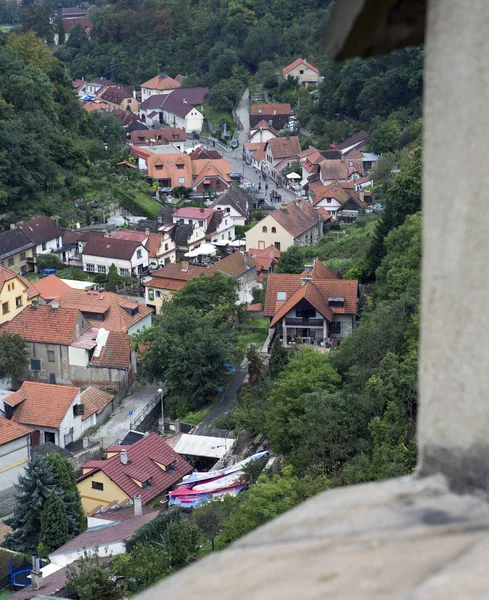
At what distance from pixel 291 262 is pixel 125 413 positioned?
8945 mm

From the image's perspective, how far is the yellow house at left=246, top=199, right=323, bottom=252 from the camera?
115 ft

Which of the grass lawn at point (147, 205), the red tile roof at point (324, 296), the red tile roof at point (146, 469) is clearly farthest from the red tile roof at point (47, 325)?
the grass lawn at point (147, 205)

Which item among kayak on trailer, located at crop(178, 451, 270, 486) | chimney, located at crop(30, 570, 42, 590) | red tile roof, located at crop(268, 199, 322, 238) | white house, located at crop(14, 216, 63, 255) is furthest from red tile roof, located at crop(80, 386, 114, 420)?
red tile roof, located at crop(268, 199, 322, 238)

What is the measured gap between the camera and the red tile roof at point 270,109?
53062 millimetres

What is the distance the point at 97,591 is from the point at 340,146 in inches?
1439

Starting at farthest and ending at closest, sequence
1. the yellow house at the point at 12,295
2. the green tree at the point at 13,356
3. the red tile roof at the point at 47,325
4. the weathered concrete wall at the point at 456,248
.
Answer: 1. the yellow house at the point at 12,295
2. the red tile roof at the point at 47,325
3. the green tree at the point at 13,356
4. the weathered concrete wall at the point at 456,248

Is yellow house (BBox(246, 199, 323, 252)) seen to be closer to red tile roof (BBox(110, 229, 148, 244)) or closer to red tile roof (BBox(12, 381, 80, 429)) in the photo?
red tile roof (BBox(110, 229, 148, 244))

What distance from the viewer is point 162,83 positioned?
199 ft

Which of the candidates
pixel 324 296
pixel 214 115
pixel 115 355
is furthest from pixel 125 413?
pixel 214 115

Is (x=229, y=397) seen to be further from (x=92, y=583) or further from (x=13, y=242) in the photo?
(x=13, y=242)

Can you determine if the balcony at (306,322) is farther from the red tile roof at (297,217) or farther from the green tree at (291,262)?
the red tile roof at (297,217)

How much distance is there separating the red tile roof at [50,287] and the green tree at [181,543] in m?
16.3

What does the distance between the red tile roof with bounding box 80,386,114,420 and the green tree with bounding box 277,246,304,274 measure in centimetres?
824

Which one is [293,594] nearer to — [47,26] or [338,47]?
[338,47]
